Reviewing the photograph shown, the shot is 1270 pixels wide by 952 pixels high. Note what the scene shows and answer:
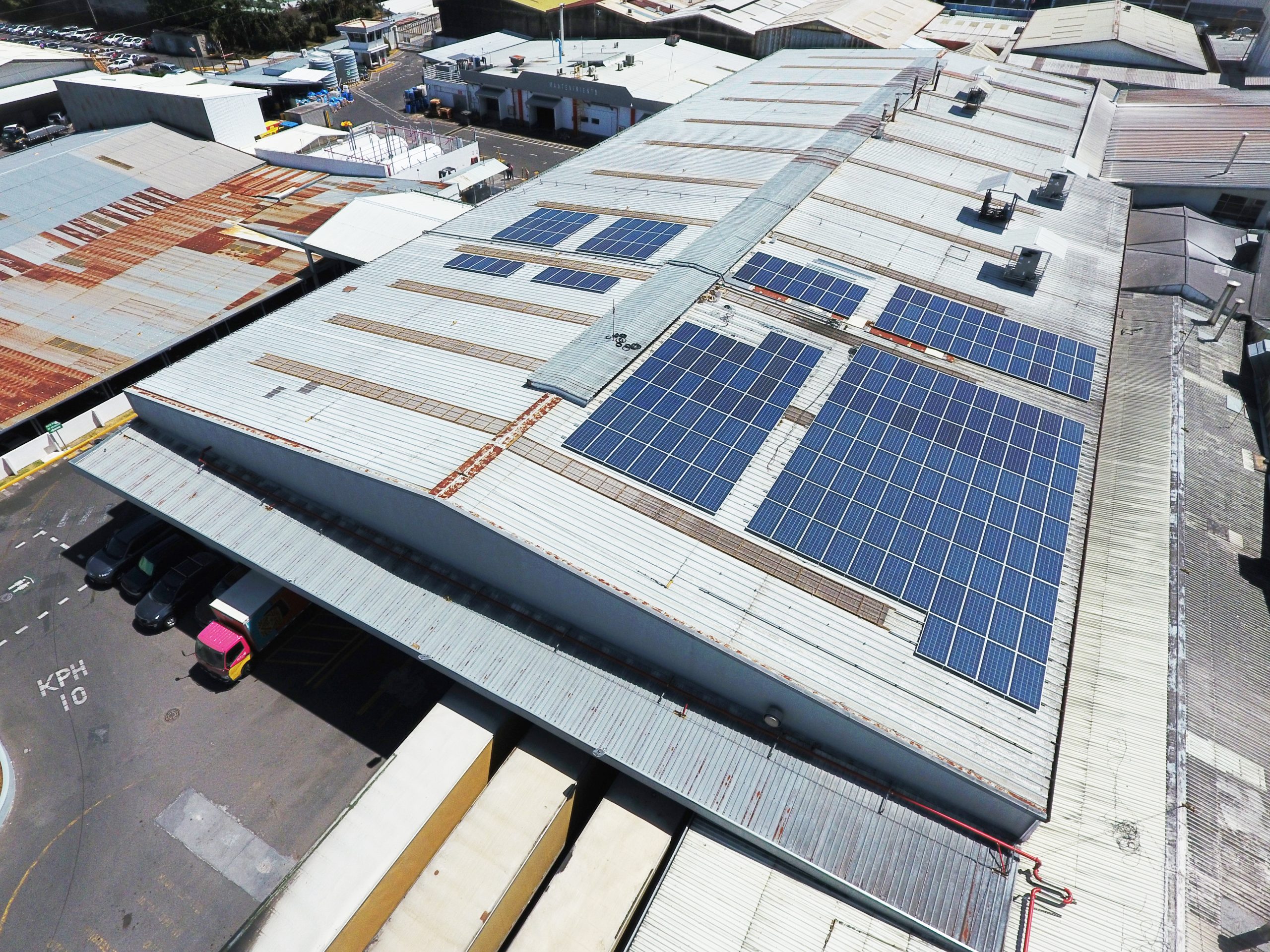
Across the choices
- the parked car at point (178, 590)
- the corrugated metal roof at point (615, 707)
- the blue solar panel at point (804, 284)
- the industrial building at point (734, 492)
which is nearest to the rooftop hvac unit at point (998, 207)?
the industrial building at point (734, 492)

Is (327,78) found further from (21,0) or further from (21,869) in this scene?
(21,869)

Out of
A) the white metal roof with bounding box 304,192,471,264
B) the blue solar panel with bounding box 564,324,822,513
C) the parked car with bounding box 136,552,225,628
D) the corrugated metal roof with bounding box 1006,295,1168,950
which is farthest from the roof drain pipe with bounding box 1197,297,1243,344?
the parked car with bounding box 136,552,225,628

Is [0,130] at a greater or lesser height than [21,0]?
lesser

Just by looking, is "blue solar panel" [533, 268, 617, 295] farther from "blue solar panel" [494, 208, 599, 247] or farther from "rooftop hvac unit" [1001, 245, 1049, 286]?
"rooftop hvac unit" [1001, 245, 1049, 286]

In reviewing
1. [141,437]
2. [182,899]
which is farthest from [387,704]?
[141,437]

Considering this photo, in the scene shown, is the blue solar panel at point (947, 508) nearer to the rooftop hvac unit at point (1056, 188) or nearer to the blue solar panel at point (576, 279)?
the blue solar panel at point (576, 279)

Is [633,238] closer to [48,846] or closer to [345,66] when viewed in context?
[48,846]
